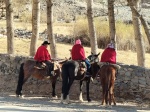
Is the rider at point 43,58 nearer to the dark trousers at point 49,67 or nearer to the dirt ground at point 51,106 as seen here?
the dark trousers at point 49,67

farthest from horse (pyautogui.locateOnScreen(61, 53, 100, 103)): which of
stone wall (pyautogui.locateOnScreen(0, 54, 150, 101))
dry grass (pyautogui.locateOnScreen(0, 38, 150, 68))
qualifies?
dry grass (pyautogui.locateOnScreen(0, 38, 150, 68))

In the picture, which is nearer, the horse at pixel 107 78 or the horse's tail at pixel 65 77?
the horse at pixel 107 78

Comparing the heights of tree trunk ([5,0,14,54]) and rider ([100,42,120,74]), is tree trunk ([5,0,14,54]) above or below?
above

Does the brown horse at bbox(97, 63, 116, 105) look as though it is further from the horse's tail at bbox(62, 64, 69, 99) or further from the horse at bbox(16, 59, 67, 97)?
the horse at bbox(16, 59, 67, 97)

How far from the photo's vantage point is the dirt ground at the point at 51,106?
15266 millimetres

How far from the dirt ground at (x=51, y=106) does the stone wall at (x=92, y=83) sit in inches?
27.1

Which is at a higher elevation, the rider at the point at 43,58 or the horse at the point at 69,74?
the rider at the point at 43,58

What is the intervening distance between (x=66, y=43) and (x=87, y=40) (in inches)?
71.8

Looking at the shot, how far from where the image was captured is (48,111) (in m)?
14.9

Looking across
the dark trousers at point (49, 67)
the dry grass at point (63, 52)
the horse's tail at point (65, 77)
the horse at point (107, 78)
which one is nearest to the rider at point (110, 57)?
the horse at point (107, 78)

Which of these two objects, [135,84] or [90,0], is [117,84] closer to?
[135,84]

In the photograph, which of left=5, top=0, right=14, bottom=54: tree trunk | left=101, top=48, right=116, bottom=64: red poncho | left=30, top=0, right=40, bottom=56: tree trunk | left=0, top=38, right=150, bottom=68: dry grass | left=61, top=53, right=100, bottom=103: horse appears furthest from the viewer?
left=0, top=38, right=150, bottom=68: dry grass

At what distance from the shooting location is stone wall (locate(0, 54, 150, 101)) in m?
17.8

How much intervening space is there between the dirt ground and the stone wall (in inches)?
27.1
